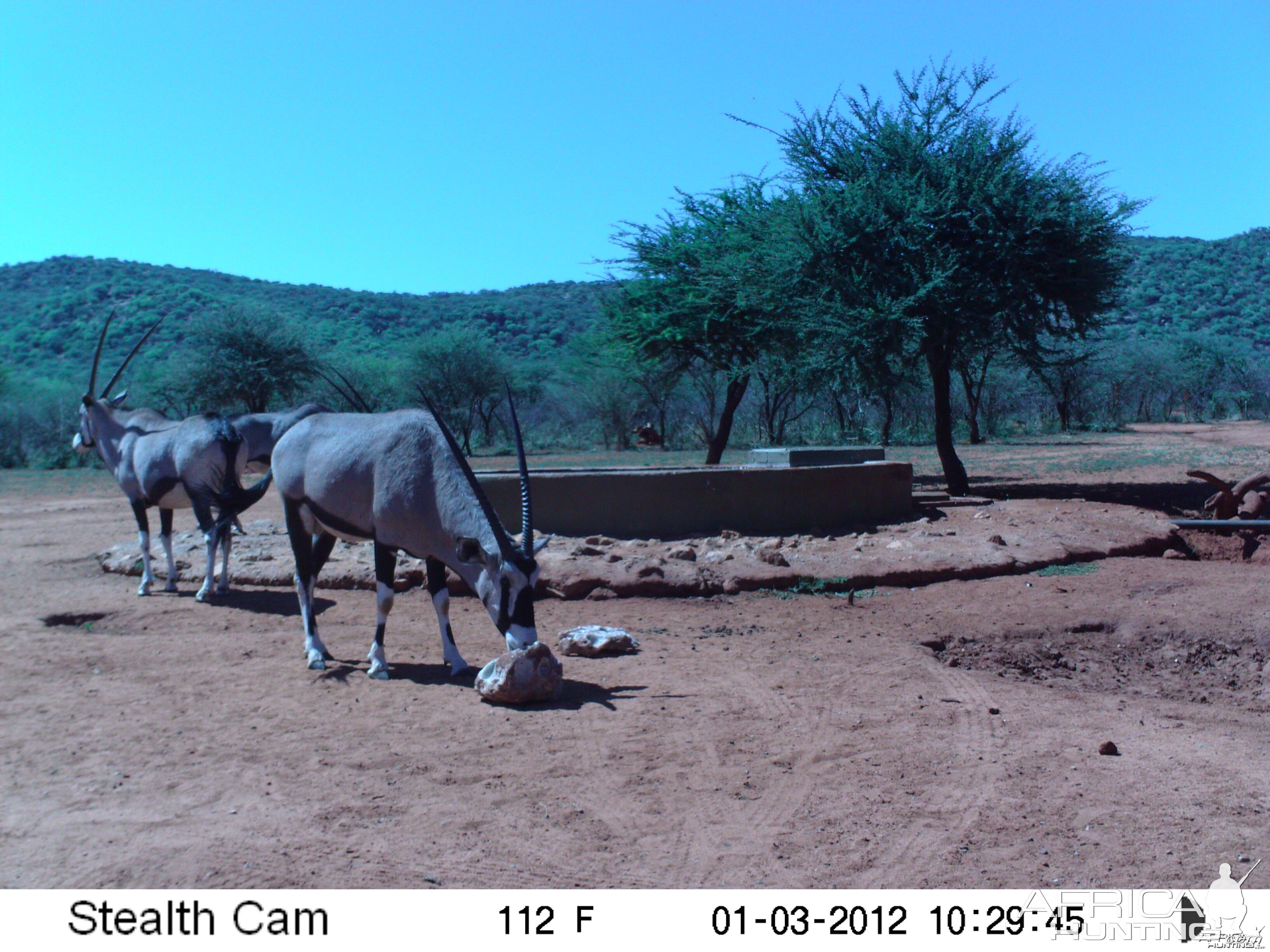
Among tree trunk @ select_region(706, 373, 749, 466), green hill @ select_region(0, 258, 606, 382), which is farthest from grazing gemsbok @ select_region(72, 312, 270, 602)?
green hill @ select_region(0, 258, 606, 382)

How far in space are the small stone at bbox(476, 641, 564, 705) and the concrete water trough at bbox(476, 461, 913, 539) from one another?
4.72m

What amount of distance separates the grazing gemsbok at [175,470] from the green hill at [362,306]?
38.0 meters

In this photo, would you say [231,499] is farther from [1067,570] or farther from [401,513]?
[1067,570]

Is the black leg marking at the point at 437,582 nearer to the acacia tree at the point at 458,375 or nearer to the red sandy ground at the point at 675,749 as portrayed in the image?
the red sandy ground at the point at 675,749

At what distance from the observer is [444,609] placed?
6391mm

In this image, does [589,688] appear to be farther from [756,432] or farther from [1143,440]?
[756,432]

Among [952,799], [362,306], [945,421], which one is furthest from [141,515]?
[362,306]

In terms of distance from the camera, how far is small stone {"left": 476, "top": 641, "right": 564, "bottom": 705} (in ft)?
17.9

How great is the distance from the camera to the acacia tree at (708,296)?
57.3 ft

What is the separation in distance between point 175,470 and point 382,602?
13.9ft

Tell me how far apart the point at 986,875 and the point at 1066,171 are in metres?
14.5

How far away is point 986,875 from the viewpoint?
3494 millimetres

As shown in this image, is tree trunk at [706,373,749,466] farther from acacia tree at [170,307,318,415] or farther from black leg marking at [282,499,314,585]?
acacia tree at [170,307,318,415]
